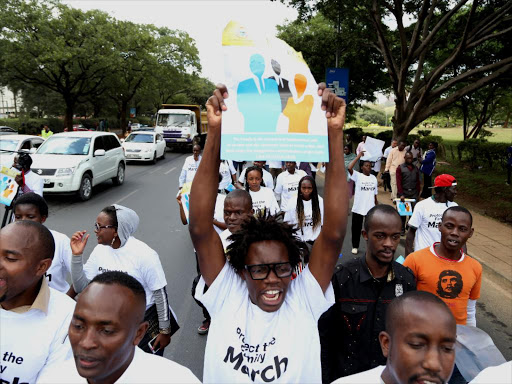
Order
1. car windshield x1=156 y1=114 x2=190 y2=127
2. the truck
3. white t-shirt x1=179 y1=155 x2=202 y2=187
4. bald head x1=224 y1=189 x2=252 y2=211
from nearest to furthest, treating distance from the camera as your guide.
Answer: bald head x1=224 y1=189 x2=252 y2=211, white t-shirt x1=179 y1=155 x2=202 y2=187, the truck, car windshield x1=156 y1=114 x2=190 y2=127

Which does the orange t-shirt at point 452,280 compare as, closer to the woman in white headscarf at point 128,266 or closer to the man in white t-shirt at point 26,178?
the woman in white headscarf at point 128,266

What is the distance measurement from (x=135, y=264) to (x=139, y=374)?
4.78ft

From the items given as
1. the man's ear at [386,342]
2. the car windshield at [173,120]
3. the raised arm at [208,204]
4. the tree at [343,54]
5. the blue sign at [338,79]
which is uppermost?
the tree at [343,54]

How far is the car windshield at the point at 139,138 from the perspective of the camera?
20.9 meters

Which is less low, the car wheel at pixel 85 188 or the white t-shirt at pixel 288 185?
the white t-shirt at pixel 288 185

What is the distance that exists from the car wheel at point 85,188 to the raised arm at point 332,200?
10.4 metres

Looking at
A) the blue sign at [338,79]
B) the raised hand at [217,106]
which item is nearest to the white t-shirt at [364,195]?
the raised hand at [217,106]

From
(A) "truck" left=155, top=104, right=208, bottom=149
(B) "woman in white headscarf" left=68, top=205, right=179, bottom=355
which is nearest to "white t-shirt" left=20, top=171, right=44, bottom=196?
(B) "woman in white headscarf" left=68, top=205, right=179, bottom=355

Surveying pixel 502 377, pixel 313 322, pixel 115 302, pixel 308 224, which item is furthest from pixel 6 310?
pixel 308 224

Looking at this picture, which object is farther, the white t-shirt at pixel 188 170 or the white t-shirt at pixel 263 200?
the white t-shirt at pixel 188 170

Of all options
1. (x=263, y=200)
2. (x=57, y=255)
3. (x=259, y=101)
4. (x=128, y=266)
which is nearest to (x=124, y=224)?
(x=128, y=266)

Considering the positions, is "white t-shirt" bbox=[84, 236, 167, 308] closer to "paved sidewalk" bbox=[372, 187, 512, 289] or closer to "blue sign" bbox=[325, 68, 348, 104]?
"paved sidewalk" bbox=[372, 187, 512, 289]

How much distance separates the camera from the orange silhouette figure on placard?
1782 millimetres

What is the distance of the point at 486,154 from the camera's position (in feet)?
59.0
